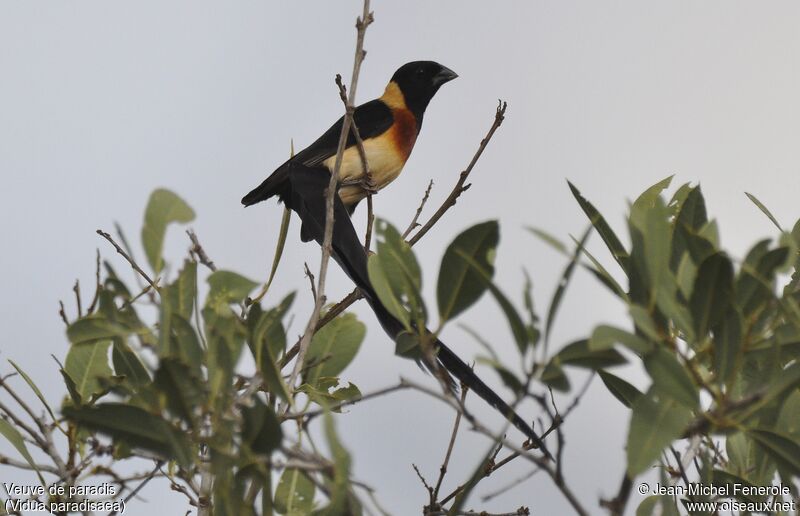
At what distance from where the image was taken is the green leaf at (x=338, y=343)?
188 cm

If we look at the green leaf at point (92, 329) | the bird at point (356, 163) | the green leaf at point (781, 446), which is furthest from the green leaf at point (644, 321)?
the bird at point (356, 163)

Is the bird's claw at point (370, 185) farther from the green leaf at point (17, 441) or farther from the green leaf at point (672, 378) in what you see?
the green leaf at point (672, 378)

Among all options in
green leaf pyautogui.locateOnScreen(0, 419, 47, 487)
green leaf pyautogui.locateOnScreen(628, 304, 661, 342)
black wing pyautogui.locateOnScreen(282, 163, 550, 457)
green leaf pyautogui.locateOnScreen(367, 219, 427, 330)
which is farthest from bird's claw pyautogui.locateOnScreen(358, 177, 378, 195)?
green leaf pyautogui.locateOnScreen(628, 304, 661, 342)

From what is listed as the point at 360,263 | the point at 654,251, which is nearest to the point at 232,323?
the point at 654,251

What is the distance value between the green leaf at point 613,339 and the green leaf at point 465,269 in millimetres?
206

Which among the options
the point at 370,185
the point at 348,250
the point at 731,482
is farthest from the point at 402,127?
the point at 731,482

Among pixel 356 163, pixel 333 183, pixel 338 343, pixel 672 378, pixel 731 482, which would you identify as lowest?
pixel 731 482

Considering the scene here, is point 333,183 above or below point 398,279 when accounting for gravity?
above

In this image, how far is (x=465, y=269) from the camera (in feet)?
4.17

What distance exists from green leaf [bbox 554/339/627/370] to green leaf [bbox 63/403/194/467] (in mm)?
474

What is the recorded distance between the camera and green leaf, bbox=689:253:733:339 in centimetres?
117

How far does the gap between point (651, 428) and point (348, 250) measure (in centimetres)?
190

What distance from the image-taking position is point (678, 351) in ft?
3.91

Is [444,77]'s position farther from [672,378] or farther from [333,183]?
[672,378]
